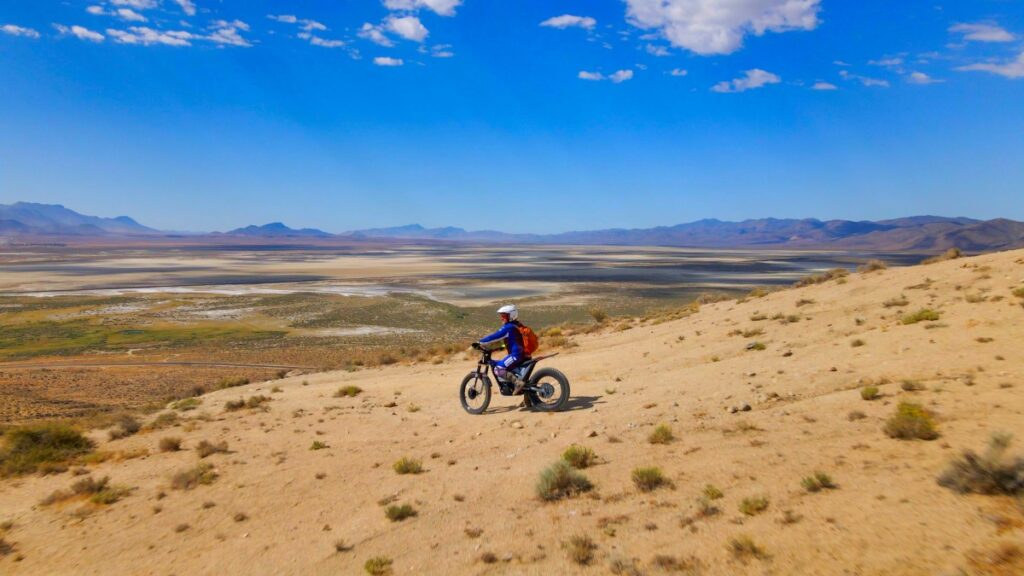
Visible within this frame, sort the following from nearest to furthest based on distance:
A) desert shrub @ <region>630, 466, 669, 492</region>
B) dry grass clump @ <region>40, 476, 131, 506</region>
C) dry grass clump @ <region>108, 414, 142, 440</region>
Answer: desert shrub @ <region>630, 466, 669, 492</region> < dry grass clump @ <region>40, 476, 131, 506</region> < dry grass clump @ <region>108, 414, 142, 440</region>

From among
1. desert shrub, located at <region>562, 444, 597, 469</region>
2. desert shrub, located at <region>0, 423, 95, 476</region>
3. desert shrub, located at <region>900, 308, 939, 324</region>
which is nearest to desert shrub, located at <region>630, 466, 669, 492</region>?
desert shrub, located at <region>562, 444, 597, 469</region>

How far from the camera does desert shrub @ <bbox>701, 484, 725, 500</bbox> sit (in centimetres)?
579

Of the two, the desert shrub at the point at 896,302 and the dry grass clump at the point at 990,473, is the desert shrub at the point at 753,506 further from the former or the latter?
the desert shrub at the point at 896,302

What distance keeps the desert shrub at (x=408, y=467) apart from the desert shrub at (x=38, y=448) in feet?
20.4

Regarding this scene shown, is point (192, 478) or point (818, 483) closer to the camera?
point (818, 483)

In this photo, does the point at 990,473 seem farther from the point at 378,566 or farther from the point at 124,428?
the point at 124,428

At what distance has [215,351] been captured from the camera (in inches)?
1353

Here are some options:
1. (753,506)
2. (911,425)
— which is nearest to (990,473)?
(911,425)

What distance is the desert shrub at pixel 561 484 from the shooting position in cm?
649

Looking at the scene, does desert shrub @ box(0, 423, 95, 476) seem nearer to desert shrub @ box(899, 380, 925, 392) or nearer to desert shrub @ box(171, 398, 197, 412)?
desert shrub @ box(171, 398, 197, 412)

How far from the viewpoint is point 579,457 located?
288 inches

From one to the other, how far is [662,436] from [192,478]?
639 cm

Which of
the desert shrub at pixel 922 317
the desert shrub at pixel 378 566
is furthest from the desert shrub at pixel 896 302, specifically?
the desert shrub at pixel 378 566

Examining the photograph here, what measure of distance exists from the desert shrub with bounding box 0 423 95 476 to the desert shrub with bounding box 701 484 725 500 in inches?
400
